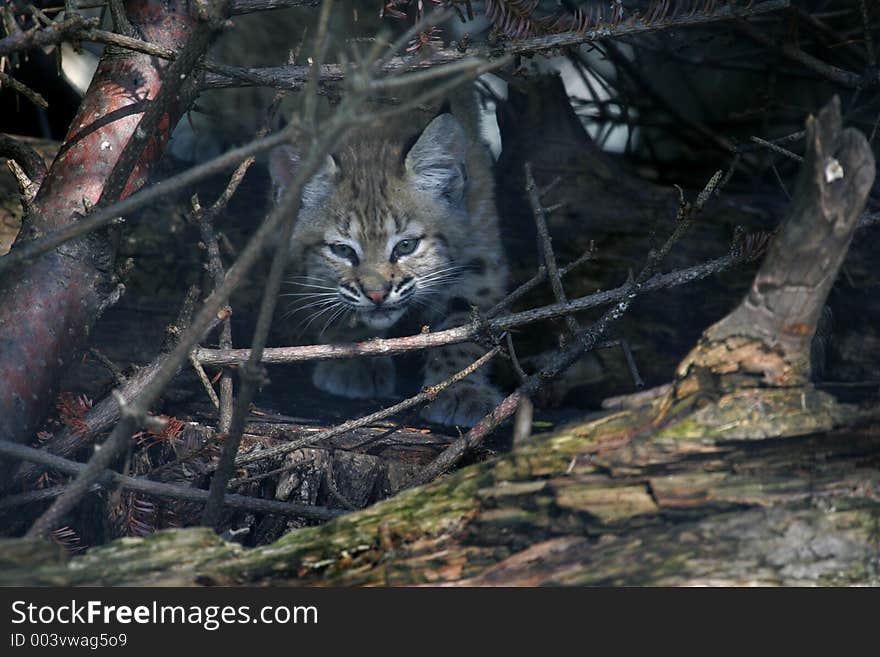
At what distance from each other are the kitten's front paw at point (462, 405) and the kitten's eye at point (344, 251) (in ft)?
2.03

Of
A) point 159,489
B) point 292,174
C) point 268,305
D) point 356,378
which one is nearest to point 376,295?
point 356,378

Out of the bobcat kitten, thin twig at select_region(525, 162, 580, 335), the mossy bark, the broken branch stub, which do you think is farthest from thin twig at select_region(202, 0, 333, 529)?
the bobcat kitten

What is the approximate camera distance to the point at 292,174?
3379mm

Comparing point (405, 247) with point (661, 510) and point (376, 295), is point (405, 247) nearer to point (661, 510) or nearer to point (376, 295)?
point (376, 295)

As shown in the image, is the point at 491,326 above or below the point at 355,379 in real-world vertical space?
below

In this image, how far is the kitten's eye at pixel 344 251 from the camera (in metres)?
3.38

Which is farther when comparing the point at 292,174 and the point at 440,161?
the point at 440,161

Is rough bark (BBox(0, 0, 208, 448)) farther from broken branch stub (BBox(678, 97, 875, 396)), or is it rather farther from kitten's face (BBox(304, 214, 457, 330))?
broken branch stub (BBox(678, 97, 875, 396))

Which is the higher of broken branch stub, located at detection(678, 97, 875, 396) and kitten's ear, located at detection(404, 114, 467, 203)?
kitten's ear, located at detection(404, 114, 467, 203)

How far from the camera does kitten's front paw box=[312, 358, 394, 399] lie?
11.1 ft

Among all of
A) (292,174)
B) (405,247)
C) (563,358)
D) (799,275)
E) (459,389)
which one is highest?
(292,174)

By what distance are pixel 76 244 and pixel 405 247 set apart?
127 cm

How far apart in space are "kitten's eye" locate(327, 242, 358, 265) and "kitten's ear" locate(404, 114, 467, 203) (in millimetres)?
388

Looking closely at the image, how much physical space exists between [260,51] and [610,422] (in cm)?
292
